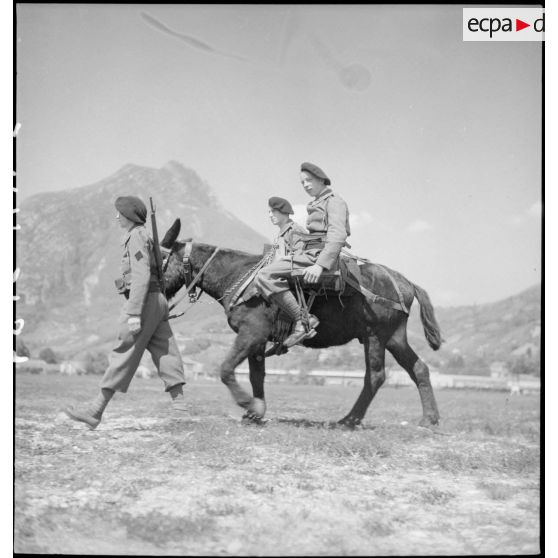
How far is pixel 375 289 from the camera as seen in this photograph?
7062 millimetres

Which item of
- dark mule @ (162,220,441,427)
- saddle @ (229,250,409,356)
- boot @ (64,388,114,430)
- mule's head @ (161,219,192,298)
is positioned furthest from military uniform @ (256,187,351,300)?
boot @ (64,388,114,430)

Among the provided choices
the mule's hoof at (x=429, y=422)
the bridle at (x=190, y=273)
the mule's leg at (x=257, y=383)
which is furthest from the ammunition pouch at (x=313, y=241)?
the mule's hoof at (x=429, y=422)

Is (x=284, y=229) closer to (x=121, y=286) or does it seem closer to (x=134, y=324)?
(x=121, y=286)

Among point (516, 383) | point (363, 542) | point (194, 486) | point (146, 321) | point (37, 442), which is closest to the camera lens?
point (363, 542)

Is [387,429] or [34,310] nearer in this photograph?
[387,429]

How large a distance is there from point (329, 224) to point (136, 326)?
90.3 inches

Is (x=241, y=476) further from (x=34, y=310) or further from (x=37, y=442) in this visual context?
(x=34, y=310)

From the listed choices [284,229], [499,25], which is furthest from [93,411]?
[499,25]

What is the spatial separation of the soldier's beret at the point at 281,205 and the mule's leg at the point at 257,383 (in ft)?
5.54

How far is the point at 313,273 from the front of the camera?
624 centimetres

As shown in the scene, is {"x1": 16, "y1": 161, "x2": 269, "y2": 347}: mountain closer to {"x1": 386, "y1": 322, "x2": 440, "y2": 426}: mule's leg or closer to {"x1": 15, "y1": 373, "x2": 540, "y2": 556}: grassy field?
{"x1": 386, "y1": 322, "x2": 440, "y2": 426}: mule's leg

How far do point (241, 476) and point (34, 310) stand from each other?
11.2m

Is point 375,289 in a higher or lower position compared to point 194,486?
higher

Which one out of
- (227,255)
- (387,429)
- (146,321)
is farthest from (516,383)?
(146,321)
